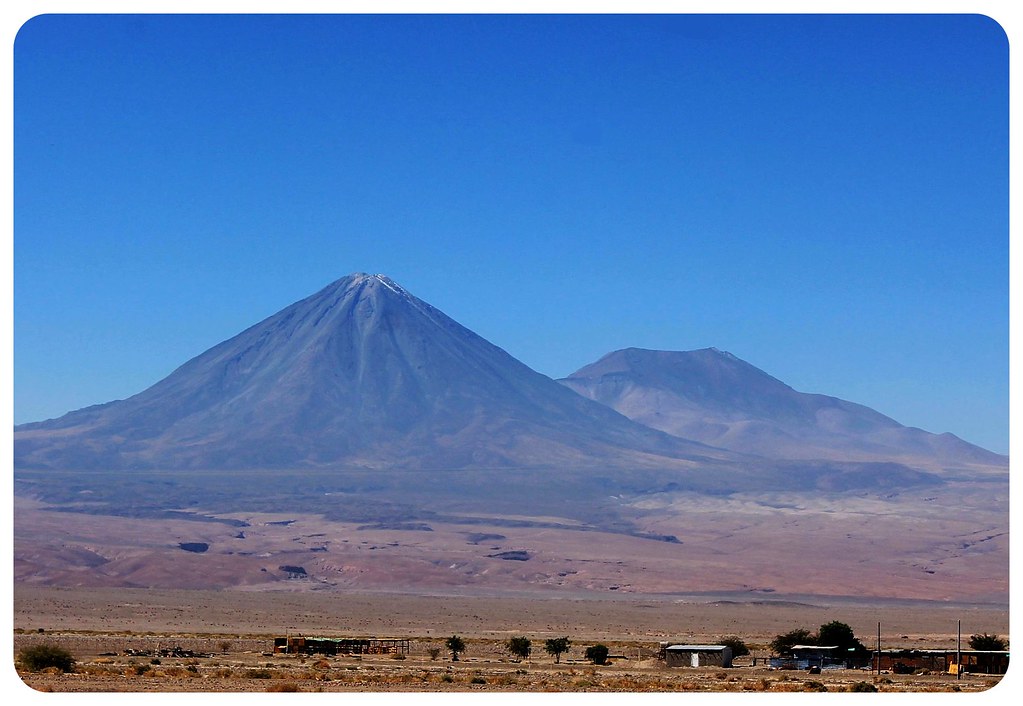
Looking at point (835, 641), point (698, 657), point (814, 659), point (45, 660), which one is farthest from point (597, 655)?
point (45, 660)

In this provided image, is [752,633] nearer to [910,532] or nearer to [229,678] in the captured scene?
[229,678]

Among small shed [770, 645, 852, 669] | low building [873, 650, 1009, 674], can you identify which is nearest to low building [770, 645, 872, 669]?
small shed [770, 645, 852, 669]

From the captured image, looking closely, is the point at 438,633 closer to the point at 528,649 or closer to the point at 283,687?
the point at 528,649

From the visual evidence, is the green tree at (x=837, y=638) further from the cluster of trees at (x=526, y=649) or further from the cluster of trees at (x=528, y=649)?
the cluster of trees at (x=528, y=649)

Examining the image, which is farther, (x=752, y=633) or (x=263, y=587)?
(x=263, y=587)

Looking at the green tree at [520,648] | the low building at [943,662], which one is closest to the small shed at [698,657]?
the low building at [943,662]

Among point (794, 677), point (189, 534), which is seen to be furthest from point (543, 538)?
point (794, 677)
